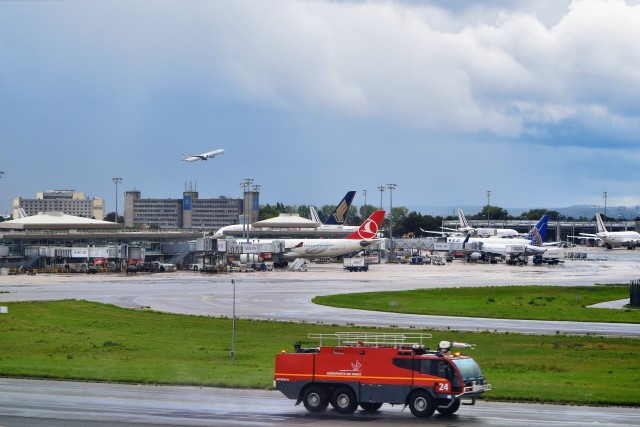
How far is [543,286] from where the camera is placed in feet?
424

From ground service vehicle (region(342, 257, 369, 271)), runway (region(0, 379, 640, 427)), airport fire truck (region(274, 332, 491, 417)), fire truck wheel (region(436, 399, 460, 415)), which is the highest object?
ground service vehicle (region(342, 257, 369, 271))

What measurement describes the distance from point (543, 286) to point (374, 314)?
152 feet

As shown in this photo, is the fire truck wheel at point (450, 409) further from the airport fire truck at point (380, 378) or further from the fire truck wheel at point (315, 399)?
the fire truck wheel at point (315, 399)

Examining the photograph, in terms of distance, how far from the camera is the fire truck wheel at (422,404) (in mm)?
36469

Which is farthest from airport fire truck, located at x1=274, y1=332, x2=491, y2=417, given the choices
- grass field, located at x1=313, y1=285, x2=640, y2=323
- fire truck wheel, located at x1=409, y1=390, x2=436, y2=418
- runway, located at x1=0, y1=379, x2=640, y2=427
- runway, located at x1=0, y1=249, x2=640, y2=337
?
grass field, located at x1=313, y1=285, x2=640, y2=323

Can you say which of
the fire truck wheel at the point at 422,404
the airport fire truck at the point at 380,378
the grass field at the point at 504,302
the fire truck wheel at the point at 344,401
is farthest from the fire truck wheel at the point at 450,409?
the grass field at the point at 504,302

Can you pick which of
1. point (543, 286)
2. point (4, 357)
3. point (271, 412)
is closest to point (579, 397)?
point (271, 412)

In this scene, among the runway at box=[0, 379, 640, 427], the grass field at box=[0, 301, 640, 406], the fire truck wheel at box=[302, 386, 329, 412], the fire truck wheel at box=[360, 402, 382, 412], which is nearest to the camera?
the runway at box=[0, 379, 640, 427]

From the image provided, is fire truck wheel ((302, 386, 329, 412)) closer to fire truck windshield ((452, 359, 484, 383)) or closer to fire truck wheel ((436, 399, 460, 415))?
fire truck wheel ((436, 399, 460, 415))

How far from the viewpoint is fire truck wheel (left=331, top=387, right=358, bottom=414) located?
37.5 meters

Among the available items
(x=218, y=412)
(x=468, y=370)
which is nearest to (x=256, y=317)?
(x=218, y=412)

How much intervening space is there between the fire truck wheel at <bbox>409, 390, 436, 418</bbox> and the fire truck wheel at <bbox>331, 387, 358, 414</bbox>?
7.84 feet

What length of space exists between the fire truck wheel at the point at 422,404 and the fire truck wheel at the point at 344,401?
2.39 metres

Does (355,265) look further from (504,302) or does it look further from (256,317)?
(256,317)
